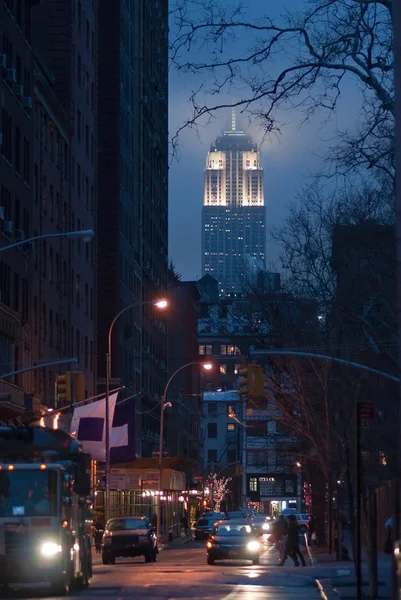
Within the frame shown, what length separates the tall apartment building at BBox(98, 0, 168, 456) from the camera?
85.4 m

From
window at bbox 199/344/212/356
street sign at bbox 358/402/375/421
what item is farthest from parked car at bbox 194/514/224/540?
window at bbox 199/344/212/356

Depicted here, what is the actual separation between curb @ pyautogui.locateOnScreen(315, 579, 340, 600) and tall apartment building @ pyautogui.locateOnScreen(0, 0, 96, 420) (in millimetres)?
19218

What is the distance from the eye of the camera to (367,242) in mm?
41312

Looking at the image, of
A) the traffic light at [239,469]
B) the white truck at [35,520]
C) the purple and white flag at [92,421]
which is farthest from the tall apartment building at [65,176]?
the traffic light at [239,469]

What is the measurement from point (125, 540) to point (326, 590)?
58.7 feet

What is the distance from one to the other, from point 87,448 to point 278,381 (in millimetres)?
9040

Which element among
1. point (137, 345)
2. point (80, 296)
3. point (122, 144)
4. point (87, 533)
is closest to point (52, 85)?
point (80, 296)

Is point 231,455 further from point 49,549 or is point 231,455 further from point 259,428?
point 49,549

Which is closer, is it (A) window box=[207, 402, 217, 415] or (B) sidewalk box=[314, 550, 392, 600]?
(B) sidewalk box=[314, 550, 392, 600]

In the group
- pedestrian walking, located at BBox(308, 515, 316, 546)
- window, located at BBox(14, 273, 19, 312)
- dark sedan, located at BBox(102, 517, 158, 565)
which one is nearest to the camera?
dark sedan, located at BBox(102, 517, 158, 565)

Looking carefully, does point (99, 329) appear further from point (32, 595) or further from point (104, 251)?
point (32, 595)

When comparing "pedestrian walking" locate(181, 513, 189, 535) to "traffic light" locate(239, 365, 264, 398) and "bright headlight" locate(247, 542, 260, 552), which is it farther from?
"traffic light" locate(239, 365, 264, 398)

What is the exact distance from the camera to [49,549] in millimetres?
25812

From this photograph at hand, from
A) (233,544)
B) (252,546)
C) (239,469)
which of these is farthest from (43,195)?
(239,469)
